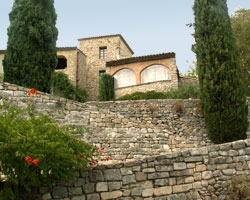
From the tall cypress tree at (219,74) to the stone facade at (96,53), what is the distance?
13.9 meters

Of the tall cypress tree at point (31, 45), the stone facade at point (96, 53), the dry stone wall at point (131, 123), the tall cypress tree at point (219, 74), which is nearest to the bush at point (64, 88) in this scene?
the stone facade at point (96, 53)

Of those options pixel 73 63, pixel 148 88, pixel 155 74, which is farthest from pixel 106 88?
pixel 73 63

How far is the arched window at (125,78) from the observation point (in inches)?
918

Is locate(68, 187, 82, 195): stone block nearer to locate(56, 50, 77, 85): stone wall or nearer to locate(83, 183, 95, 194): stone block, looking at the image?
locate(83, 183, 95, 194): stone block

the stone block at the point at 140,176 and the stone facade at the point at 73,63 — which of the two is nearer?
the stone block at the point at 140,176

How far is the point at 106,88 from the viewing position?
22766 millimetres

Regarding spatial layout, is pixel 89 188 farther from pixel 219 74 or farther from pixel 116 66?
pixel 116 66

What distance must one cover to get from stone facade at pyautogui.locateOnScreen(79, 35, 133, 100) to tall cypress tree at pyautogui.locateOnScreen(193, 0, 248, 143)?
13853mm

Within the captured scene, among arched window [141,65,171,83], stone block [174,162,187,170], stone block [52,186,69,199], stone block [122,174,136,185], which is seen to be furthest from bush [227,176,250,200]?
arched window [141,65,171,83]

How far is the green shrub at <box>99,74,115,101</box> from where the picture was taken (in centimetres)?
2253

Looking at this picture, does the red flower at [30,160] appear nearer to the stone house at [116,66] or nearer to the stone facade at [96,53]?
the stone house at [116,66]

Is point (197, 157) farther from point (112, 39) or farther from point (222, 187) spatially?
point (112, 39)

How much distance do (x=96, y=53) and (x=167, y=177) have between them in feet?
73.3

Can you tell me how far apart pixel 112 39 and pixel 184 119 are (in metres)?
16.6
